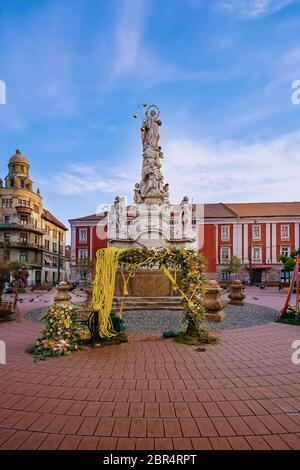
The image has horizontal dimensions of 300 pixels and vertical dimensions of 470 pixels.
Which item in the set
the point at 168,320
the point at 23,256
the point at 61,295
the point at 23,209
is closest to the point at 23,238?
the point at 23,256

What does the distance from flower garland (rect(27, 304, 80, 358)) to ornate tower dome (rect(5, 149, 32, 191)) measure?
48323 millimetres

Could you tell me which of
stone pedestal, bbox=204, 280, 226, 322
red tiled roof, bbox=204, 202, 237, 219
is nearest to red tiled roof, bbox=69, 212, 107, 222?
red tiled roof, bbox=204, 202, 237, 219

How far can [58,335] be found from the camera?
736 centimetres

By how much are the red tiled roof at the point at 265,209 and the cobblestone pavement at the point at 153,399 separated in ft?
155

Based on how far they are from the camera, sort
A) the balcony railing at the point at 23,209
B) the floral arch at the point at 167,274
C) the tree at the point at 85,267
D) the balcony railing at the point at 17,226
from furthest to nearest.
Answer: the balcony railing at the point at 23,209
the balcony railing at the point at 17,226
the tree at the point at 85,267
the floral arch at the point at 167,274

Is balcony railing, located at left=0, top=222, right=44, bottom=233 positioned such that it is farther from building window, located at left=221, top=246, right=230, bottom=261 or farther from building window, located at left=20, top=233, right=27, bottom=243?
building window, located at left=221, top=246, right=230, bottom=261

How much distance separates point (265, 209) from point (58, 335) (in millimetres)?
51792

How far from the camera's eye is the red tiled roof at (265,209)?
51.3 meters

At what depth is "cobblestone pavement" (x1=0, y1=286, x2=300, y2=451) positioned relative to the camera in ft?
A: 11.8

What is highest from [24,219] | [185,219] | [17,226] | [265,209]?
[265,209]

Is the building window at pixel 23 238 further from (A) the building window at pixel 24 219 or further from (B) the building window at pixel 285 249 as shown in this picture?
(B) the building window at pixel 285 249

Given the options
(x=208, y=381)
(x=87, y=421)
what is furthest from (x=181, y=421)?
(x=208, y=381)

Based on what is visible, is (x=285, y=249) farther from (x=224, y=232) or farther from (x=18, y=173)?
(x=18, y=173)

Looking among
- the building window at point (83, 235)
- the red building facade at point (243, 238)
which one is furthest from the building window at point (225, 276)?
the building window at point (83, 235)
